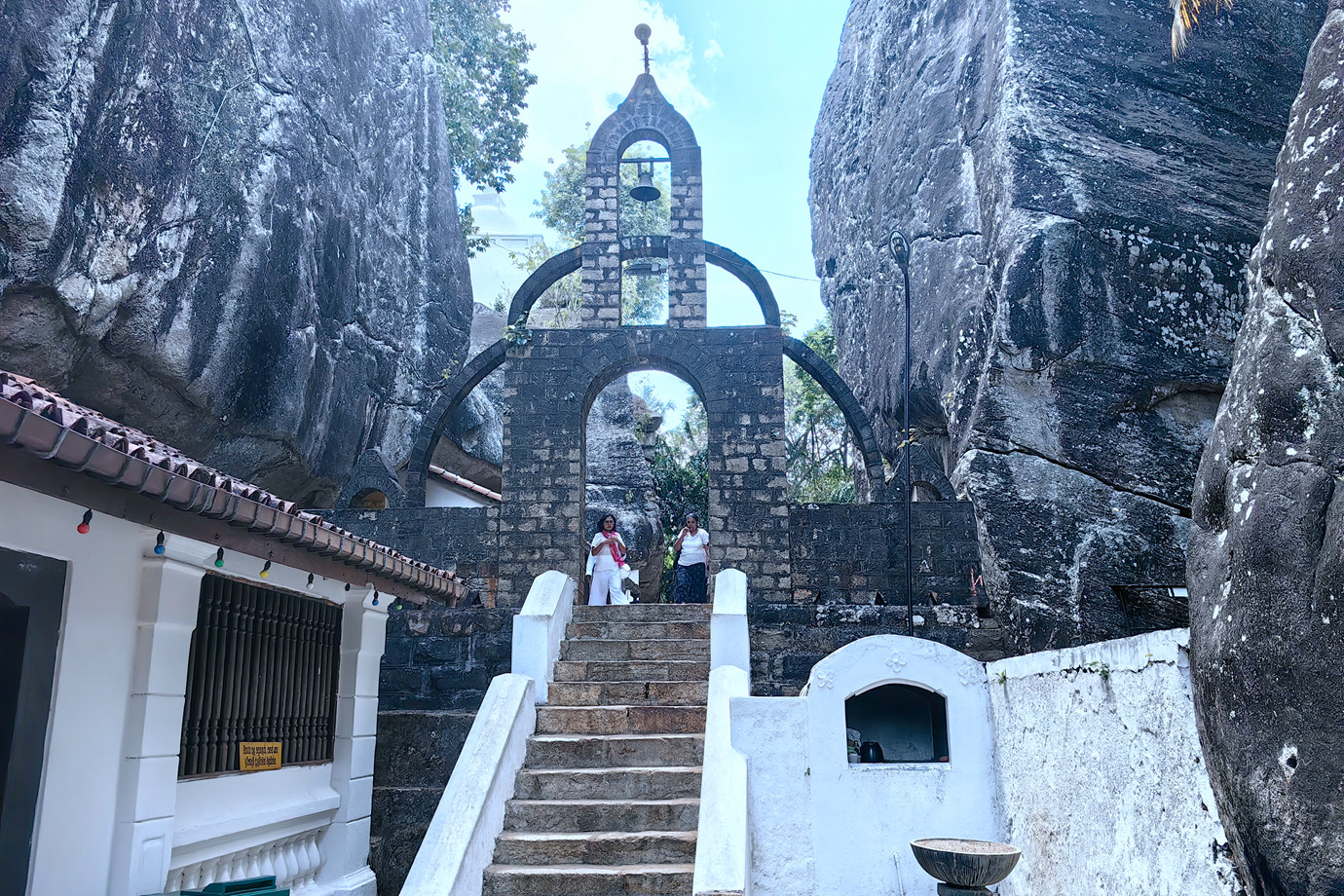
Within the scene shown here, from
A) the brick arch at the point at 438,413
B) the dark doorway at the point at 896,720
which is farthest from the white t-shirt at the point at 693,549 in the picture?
the brick arch at the point at 438,413

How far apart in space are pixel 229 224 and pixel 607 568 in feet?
20.8

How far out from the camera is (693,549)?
11.9 metres

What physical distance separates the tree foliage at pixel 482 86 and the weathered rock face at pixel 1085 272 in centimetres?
1274

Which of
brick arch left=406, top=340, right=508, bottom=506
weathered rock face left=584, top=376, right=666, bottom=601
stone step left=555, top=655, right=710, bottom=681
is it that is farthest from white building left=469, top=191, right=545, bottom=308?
stone step left=555, top=655, right=710, bottom=681

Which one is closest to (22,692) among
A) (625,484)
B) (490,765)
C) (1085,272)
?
(490,765)

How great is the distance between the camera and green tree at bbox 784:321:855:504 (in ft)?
76.2

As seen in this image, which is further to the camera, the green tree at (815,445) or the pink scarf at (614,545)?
the green tree at (815,445)

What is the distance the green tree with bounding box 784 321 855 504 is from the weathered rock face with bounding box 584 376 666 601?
3.88 meters

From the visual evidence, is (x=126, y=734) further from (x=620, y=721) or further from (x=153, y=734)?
(x=620, y=721)

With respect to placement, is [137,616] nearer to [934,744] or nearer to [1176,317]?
[934,744]

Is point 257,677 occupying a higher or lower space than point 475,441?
lower

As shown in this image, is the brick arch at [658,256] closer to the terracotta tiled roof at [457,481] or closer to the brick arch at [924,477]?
the brick arch at [924,477]

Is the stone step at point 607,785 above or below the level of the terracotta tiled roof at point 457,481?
below

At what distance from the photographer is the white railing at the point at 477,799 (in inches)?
225
